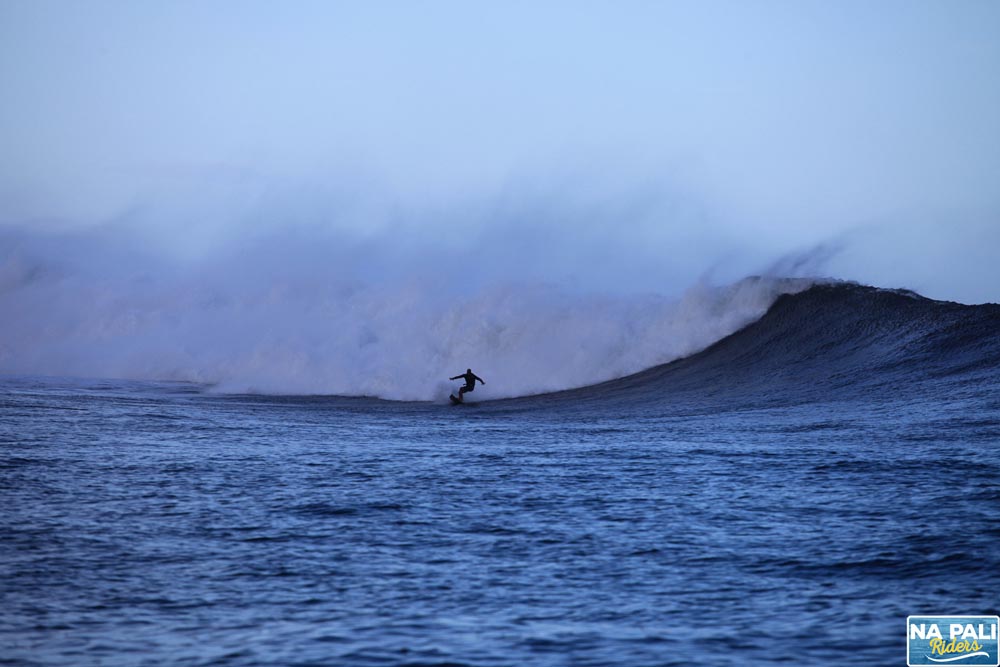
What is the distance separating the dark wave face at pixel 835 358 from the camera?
753 inches

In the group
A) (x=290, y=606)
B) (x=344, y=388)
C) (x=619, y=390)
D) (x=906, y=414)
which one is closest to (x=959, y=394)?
(x=906, y=414)

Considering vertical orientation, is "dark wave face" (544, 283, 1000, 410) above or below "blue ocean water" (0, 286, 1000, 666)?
above

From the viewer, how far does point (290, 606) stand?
6668mm

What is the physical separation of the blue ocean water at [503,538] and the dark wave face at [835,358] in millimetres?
1973

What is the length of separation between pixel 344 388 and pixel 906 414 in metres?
18.8

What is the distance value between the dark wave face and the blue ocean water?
197cm

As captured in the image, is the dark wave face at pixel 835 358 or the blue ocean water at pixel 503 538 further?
the dark wave face at pixel 835 358

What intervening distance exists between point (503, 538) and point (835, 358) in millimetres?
15899

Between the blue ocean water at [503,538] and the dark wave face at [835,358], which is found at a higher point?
the dark wave face at [835,358]

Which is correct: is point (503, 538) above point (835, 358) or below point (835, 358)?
below

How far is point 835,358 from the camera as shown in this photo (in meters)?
22.6

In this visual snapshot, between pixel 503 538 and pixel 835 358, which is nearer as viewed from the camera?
pixel 503 538

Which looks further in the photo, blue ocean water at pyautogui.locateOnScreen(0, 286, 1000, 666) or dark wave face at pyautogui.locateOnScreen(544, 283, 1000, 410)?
dark wave face at pyautogui.locateOnScreen(544, 283, 1000, 410)

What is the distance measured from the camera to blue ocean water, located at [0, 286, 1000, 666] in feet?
19.8
